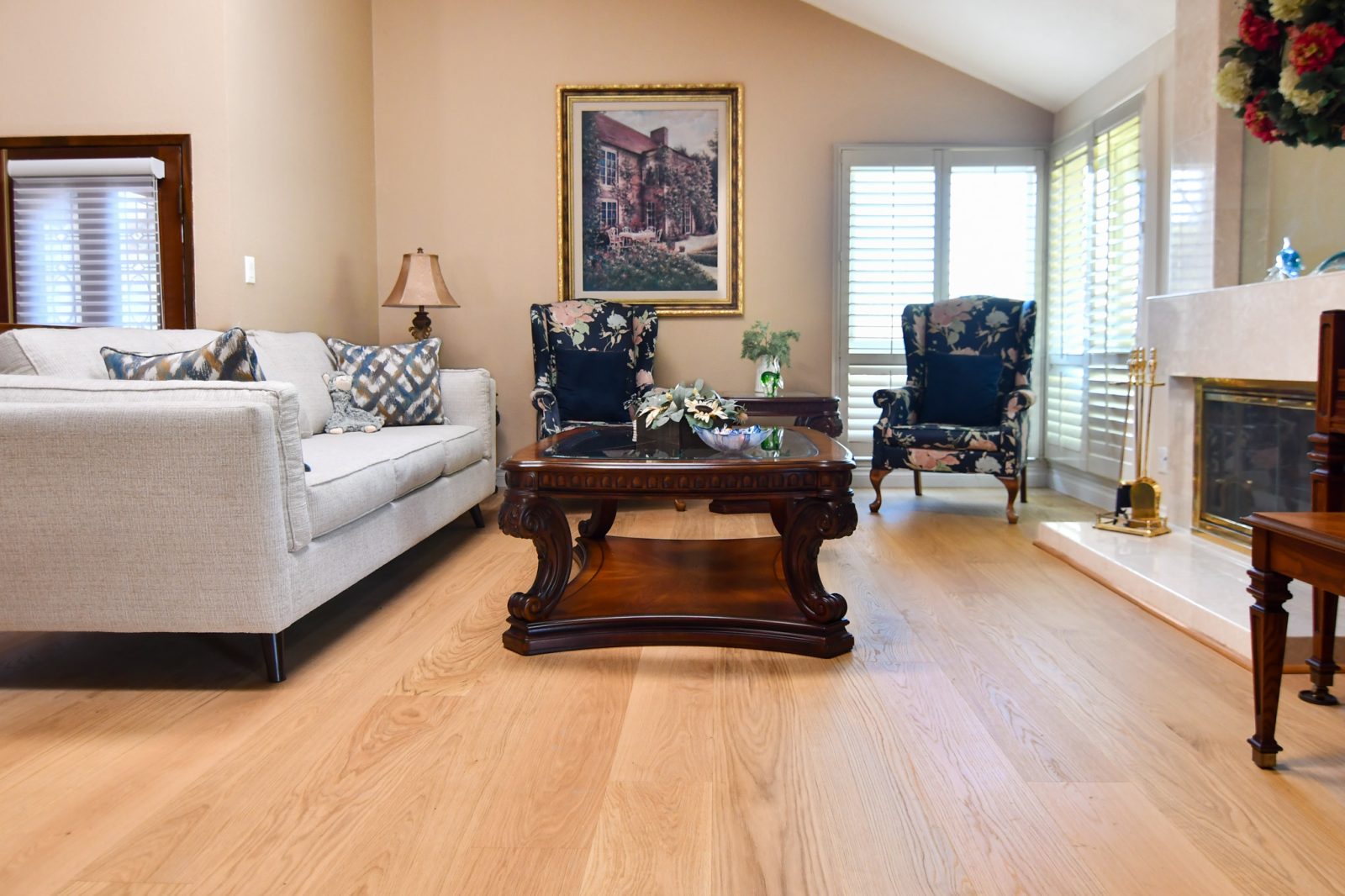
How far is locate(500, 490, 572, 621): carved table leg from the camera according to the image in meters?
2.53

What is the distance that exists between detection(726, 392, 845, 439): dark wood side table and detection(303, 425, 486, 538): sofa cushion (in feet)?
4.64

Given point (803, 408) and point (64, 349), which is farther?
point (803, 408)

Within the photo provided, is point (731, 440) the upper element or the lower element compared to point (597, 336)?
lower

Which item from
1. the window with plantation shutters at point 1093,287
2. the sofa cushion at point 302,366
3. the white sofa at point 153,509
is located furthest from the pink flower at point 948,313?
the white sofa at point 153,509

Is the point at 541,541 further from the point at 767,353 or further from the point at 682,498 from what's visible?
the point at 767,353

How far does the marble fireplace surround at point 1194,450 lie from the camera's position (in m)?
2.63

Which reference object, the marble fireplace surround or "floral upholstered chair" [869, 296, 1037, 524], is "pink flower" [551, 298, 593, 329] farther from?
the marble fireplace surround

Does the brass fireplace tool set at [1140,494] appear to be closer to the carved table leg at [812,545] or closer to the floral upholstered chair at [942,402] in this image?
the floral upholstered chair at [942,402]

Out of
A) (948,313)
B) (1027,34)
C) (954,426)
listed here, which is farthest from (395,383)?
(1027,34)

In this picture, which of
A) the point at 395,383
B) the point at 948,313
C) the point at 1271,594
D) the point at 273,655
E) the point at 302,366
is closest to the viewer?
the point at 1271,594

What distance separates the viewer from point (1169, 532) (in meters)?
3.59

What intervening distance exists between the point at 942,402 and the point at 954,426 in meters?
0.27

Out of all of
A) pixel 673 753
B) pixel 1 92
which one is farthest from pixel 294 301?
pixel 673 753

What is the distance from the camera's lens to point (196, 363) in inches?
108
